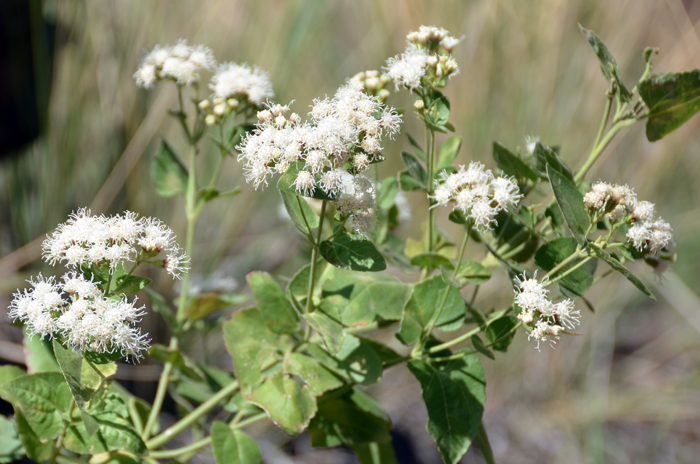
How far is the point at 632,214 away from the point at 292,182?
0.54 m

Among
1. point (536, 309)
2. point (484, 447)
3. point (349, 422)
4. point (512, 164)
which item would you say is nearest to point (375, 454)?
point (349, 422)

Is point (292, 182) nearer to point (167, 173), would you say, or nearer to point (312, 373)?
point (312, 373)

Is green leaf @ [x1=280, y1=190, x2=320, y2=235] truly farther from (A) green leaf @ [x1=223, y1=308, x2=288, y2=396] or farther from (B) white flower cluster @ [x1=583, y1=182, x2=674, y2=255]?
(B) white flower cluster @ [x1=583, y1=182, x2=674, y2=255]

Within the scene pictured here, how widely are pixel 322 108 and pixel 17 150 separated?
5.11 ft

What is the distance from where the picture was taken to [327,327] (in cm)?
79

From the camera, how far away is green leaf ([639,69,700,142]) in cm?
86

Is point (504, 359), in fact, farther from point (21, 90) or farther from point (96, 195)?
point (21, 90)

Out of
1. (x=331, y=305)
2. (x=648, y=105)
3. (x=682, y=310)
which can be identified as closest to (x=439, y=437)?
(x=331, y=305)

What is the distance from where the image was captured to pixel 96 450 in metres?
0.74

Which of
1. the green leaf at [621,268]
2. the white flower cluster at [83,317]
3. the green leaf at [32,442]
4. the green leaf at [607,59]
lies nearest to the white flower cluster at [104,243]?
the white flower cluster at [83,317]

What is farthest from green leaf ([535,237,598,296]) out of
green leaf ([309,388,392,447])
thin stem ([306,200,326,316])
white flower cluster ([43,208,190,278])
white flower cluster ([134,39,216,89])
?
white flower cluster ([134,39,216,89])

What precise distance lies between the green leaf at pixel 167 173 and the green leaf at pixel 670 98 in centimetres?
96

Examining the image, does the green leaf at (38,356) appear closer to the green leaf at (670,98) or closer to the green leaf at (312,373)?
the green leaf at (312,373)

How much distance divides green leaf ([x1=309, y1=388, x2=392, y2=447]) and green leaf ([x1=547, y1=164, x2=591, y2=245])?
55cm
